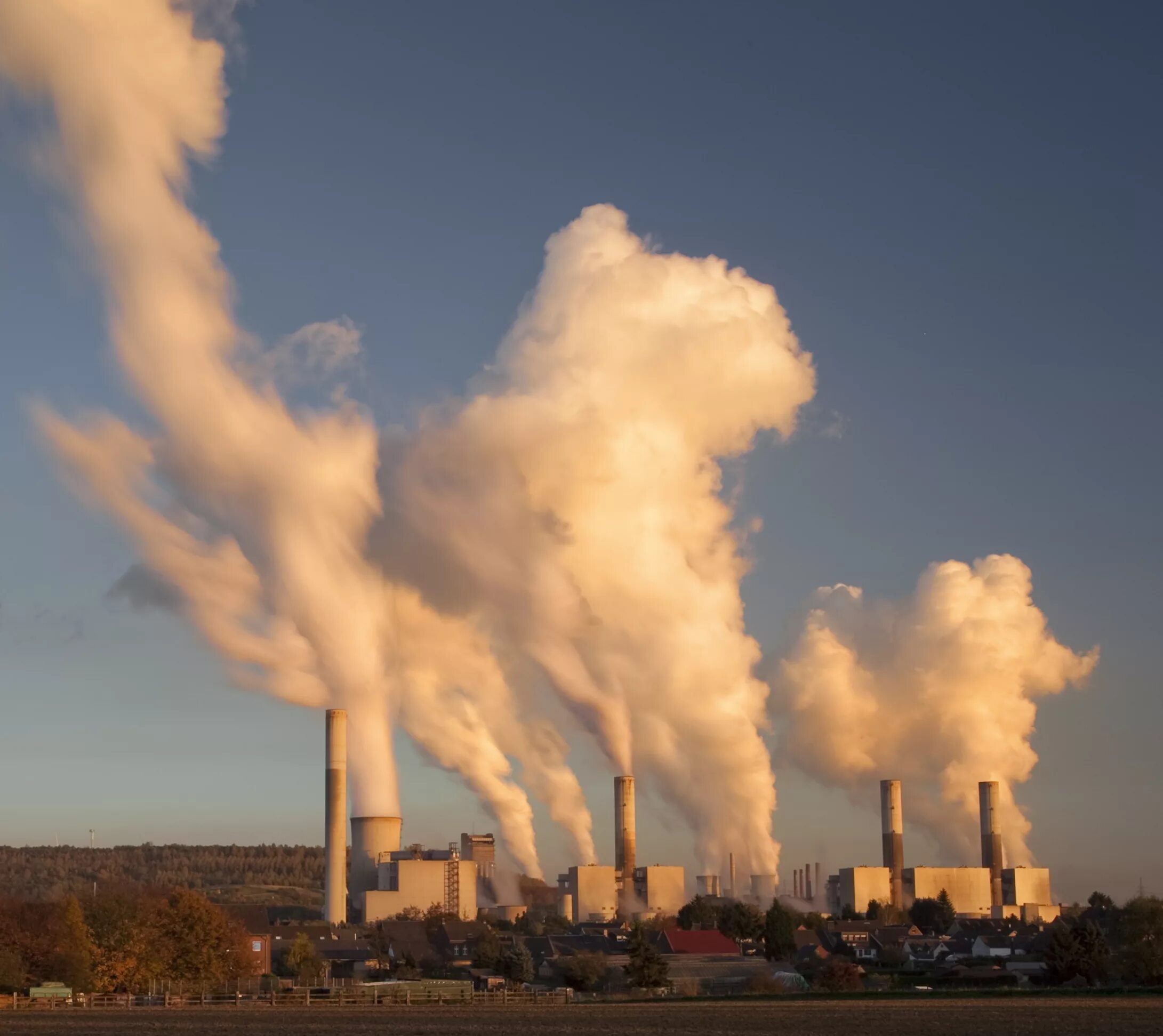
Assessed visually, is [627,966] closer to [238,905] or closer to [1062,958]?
[1062,958]

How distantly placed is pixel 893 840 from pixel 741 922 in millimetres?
25881

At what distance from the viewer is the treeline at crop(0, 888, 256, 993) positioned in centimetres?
5953

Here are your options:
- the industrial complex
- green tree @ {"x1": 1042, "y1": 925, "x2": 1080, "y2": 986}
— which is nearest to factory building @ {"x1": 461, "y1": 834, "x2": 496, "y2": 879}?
the industrial complex

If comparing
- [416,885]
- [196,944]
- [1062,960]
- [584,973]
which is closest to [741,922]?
[416,885]

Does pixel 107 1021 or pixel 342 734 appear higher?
pixel 342 734

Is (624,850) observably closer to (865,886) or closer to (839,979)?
(865,886)

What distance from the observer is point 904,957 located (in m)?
88.6

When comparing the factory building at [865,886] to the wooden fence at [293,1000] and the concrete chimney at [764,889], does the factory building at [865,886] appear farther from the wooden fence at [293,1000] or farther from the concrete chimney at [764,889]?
the wooden fence at [293,1000]

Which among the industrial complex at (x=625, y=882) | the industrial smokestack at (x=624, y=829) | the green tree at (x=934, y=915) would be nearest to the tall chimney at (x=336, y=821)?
the industrial complex at (x=625, y=882)

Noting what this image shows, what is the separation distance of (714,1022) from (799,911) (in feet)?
266

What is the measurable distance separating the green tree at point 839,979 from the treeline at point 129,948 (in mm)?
24314

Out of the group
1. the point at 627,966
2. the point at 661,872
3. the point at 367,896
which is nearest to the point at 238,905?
the point at 367,896

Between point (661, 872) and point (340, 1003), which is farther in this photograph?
point (661, 872)

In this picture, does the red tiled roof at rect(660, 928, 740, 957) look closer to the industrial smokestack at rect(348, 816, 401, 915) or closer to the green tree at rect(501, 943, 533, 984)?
the green tree at rect(501, 943, 533, 984)
